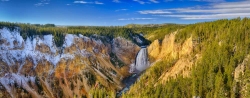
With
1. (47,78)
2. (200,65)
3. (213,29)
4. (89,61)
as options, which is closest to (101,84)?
(89,61)

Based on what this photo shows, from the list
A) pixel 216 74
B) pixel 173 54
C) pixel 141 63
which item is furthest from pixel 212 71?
pixel 141 63

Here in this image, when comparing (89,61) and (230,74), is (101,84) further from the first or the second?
(230,74)

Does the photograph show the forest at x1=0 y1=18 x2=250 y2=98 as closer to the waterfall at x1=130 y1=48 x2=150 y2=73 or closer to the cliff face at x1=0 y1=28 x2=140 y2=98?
the cliff face at x1=0 y1=28 x2=140 y2=98

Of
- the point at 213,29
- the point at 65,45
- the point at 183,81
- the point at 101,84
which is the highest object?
the point at 213,29

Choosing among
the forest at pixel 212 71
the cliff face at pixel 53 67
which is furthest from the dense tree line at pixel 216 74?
the cliff face at pixel 53 67

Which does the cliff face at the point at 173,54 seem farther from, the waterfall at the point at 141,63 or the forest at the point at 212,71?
the forest at the point at 212,71

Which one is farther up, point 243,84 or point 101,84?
point 243,84

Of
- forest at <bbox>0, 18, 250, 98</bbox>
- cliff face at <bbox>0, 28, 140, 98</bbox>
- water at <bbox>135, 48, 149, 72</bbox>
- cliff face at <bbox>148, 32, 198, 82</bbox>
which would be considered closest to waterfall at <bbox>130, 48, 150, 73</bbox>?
water at <bbox>135, 48, 149, 72</bbox>

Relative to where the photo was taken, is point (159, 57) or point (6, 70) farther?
point (159, 57)
